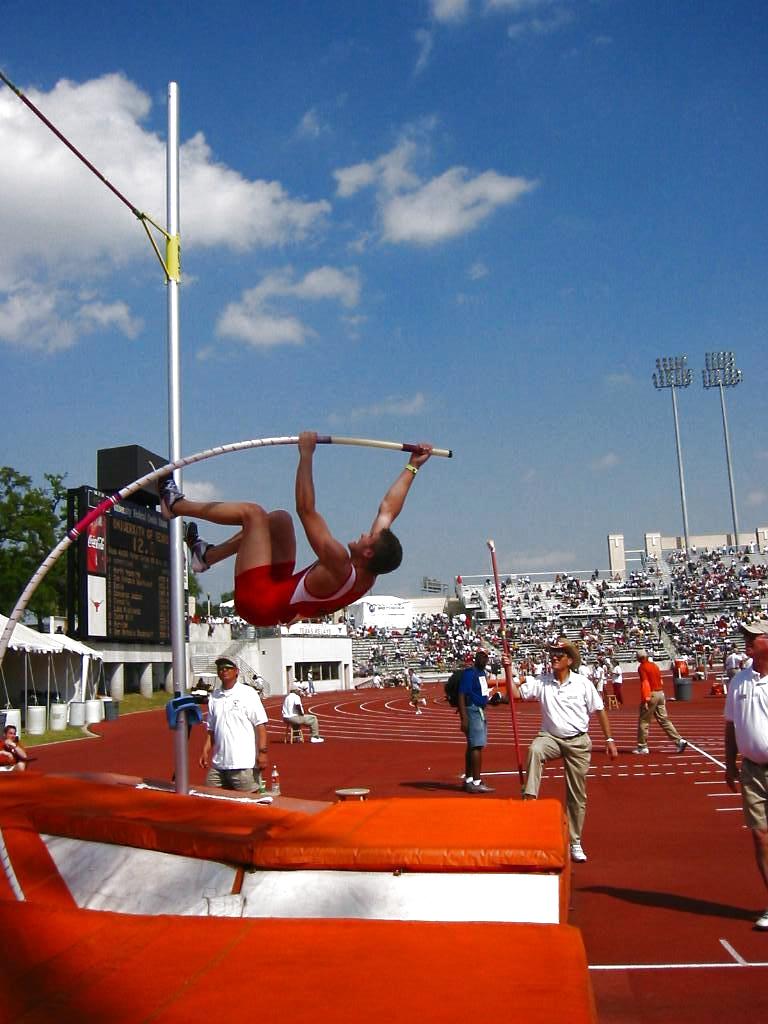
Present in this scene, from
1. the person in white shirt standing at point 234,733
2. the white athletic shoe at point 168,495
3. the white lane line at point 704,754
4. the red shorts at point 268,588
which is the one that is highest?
the white athletic shoe at point 168,495

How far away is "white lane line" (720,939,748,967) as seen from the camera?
4480mm

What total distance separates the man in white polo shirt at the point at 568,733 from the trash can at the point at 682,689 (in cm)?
2074

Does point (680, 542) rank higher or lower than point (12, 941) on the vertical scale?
higher

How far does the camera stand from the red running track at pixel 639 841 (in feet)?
13.8

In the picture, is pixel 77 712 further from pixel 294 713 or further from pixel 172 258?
pixel 172 258

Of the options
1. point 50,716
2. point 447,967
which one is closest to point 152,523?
point 50,716

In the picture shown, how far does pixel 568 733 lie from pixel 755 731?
1.71m

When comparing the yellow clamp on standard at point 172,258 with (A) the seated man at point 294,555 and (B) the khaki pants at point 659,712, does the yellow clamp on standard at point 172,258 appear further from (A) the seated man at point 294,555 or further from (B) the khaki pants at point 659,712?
(B) the khaki pants at point 659,712

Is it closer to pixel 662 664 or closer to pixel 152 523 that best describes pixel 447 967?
pixel 152 523

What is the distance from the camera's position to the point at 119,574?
74.4 ft

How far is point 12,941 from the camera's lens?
3305mm

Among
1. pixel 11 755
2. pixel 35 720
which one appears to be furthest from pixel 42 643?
pixel 11 755

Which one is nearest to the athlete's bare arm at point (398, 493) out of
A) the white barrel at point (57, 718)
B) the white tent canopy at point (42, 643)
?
the white tent canopy at point (42, 643)

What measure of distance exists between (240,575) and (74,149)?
3237 mm
